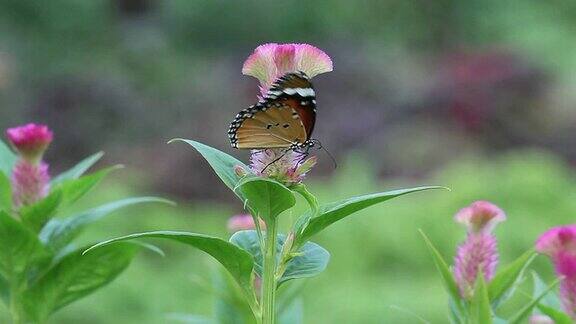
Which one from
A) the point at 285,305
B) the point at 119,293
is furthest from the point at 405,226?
the point at 285,305

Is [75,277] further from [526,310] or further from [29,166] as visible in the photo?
[526,310]

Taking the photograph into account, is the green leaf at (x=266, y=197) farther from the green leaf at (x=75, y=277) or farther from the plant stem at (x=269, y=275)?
the green leaf at (x=75, y=277)

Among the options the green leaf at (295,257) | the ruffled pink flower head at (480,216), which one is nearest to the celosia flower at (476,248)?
the ruffled pink flower head at (480,216)

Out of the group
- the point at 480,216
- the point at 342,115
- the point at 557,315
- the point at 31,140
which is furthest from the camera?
the point at 342,115

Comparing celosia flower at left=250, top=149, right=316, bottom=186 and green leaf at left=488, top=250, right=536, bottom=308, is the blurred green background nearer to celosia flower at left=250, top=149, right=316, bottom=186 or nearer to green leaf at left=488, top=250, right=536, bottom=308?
green leaf at left=488, top=250, right=536, bottom=308

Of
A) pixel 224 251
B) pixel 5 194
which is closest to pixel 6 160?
pixel 5 194

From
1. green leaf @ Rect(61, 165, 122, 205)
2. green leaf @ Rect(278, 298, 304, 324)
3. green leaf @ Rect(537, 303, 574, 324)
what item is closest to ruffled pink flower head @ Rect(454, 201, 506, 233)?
green leaf @ Rect(537, 303, 574, 324)
